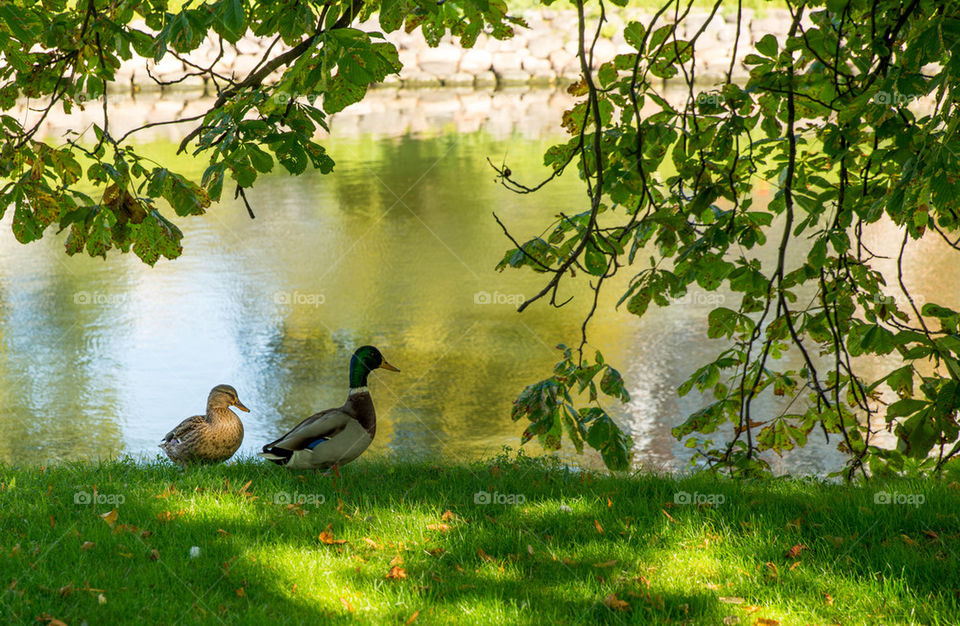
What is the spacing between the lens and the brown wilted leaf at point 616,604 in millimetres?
3240

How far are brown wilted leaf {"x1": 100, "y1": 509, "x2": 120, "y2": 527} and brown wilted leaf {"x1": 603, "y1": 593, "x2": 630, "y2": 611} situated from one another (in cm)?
230

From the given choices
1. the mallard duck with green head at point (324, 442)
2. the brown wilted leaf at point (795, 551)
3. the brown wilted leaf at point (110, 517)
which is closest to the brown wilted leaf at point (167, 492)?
the brown wilted leaf at point (110, 517)

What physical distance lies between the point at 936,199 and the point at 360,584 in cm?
249

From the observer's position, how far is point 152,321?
10.2 m

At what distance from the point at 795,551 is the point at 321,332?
6.69 meters

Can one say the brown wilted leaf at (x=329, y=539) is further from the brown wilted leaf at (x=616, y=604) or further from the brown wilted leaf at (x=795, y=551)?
the brown wilted leaf at (x=795, y=551)

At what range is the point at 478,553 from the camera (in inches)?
149

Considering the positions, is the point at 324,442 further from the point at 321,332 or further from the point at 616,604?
the point at 321,332

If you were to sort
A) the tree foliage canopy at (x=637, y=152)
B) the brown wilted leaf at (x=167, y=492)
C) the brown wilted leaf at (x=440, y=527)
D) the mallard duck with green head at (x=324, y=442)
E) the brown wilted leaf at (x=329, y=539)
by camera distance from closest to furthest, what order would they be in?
the tree foliage canopy at (x=637, y=152) → the brown wilted leaf at (x=329, y=539) → the brown wilted leaf at (x=440, y=527) → the brown wilted leaf at (x=167, y=492) → the mallard duck with green head at (x=324, y=442)

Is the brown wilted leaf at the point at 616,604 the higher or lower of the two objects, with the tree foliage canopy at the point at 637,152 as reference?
lower

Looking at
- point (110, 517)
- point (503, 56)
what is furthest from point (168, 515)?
point (503, 56)

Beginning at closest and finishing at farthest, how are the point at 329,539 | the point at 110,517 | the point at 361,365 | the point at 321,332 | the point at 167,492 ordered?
the point at 329,539, the point at 110,517, the point at 167,492, the point at 361,365, the point at 321,332

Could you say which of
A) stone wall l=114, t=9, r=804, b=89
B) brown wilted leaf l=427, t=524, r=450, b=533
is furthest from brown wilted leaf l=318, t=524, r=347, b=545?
stone wall l=114, t=9, r=804, b=89

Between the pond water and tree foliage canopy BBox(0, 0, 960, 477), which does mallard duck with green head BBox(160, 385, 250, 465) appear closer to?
the pond water
